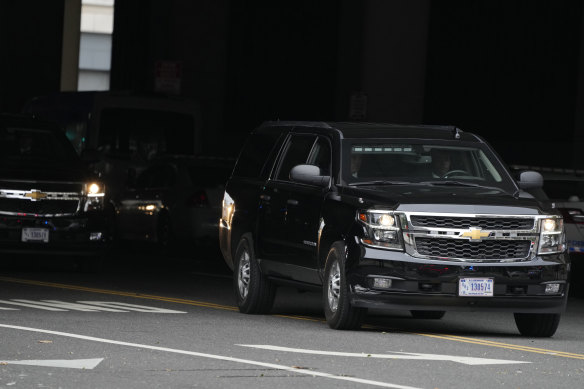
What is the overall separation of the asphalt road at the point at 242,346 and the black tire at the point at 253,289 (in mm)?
144

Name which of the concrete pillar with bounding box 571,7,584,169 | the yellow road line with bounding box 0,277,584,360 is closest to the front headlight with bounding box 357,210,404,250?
the yellow road line with bounding box 0,277,584,360

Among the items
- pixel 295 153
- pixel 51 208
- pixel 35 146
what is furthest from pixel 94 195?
pixel 295 153

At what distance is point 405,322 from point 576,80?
18590 millimetres

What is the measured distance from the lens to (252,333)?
13.0 meters

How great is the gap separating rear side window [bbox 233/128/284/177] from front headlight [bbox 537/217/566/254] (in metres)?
3.07

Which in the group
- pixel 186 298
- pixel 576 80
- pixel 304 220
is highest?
pixel 576 80

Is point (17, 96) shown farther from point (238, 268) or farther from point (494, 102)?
point (238, 268)

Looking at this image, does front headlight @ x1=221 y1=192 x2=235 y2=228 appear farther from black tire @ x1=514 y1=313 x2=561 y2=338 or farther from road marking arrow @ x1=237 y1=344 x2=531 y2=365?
road marking arrow @ x1=237 y1=344 x2=531 y2=365

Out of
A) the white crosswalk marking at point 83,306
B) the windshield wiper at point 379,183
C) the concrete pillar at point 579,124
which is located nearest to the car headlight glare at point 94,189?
the white crosswalk marking at point 83,306

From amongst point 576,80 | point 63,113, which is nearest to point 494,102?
point 576,80

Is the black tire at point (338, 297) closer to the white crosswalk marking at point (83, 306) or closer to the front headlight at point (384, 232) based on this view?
the front headlight at point (384, 232)

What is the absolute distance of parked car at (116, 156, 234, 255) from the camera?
1001 inches

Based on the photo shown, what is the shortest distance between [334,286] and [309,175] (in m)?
1.09

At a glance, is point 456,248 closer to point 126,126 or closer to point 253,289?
point 253,289
